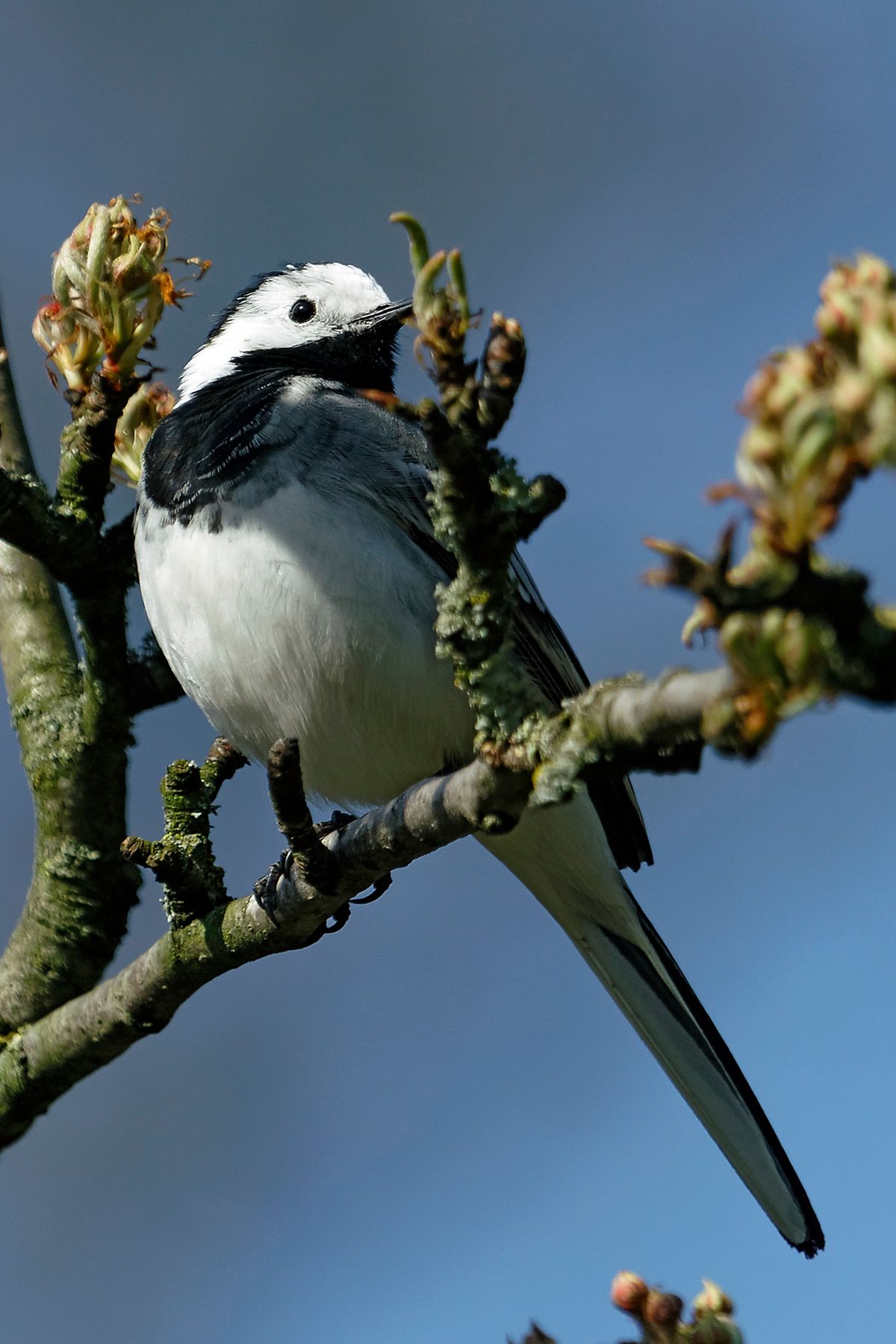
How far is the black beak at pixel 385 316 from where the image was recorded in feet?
16.5

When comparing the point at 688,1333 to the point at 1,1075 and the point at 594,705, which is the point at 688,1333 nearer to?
the point at 594,705

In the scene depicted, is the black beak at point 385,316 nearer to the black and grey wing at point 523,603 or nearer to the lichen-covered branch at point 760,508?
the black and grey wing at point 523,603

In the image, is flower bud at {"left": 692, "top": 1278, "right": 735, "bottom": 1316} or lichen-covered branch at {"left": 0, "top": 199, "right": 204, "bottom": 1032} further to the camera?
lichen-covered branch at {"left": 0, "top": 199, "right": 204, "bottom": 1032}

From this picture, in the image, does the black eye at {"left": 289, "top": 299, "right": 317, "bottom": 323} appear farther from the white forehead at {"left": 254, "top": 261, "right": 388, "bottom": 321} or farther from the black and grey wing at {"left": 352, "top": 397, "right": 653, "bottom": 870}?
the black and grey wing at {"left": 352, "top": 397, "right": 653, "bottom": 870}

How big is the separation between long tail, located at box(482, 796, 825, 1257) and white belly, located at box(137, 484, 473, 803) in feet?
1.96

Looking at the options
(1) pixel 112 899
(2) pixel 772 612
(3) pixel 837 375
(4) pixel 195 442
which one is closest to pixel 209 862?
(1) pixel 112 899

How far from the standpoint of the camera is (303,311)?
5.29m

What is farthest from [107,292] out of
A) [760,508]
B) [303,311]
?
[760,508]

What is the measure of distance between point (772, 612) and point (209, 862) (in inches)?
86.8

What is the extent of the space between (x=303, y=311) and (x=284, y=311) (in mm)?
87

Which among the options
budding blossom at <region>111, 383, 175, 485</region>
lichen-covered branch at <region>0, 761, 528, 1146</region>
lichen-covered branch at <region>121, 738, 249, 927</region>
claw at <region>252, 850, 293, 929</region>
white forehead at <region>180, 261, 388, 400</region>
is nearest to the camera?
lichen-covered branch at <region>0, 761, 528, 1146</region>

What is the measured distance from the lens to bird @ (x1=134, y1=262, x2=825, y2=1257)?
12.4 ft

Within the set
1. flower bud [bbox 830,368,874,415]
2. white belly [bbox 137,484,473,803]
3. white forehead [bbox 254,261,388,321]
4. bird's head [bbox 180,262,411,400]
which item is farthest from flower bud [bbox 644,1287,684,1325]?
white forehead [bbox 254,261,388,321]

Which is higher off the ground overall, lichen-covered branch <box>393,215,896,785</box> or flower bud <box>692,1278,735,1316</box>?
lichen-covered branch <box>393,215,896,785</box>
